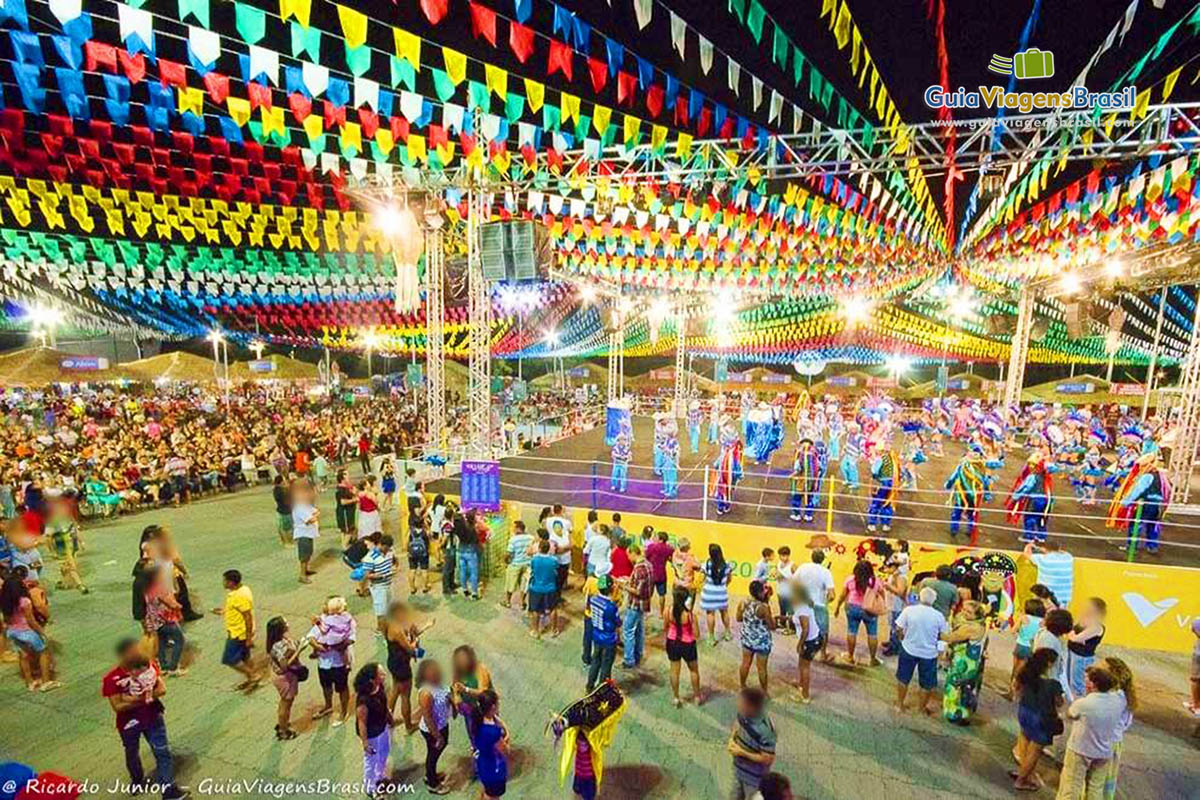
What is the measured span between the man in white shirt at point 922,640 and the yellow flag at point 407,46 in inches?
303

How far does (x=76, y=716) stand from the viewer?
504 centimetres

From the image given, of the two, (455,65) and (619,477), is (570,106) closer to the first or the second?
(455,65)

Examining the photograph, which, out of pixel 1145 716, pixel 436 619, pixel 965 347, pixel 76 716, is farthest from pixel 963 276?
pixel 76 716

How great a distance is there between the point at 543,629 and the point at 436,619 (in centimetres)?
155

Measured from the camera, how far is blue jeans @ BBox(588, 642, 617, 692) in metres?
5.16

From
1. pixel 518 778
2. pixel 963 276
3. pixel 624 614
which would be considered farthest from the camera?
pixel 963 276

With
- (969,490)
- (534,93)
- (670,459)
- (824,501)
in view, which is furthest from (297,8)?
(824,501)

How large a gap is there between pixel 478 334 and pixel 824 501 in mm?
7705

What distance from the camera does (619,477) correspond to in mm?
10898

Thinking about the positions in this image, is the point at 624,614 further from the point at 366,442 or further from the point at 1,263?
the point at 1,263

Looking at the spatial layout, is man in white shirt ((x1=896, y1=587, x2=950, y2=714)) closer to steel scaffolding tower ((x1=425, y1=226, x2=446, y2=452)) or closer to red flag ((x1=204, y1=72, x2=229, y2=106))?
steel scaffolding tower ((x1=425, y1=226, x2=446, y2=452))

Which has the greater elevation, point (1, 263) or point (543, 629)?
point (1, 263)

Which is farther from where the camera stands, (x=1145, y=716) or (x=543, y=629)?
(x=543, y=629)

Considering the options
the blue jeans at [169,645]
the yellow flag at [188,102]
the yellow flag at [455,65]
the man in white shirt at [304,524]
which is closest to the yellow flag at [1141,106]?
the yellow flag at [455,65]
